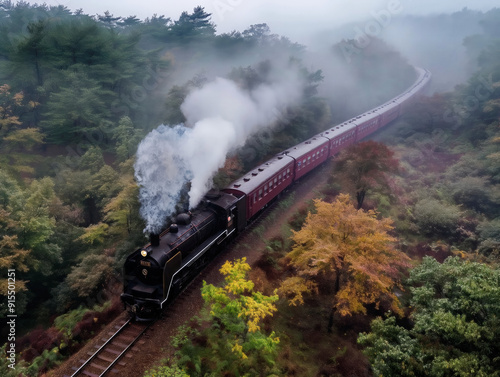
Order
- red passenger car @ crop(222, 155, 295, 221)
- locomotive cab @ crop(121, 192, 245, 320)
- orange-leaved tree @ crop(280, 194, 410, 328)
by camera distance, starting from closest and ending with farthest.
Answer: orange-leaved tree @ crop(280, 194, 410, 328), locomotive cab @ crop(121, 192, 245, 320), red passenger car @ crop(222, 155, 295, 221)

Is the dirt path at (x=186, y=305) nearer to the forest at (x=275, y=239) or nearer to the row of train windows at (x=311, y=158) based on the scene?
the forest at (x=275, y=239)

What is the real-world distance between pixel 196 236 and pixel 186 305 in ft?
9.80

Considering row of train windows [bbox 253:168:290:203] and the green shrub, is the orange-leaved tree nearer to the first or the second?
row of train windows [bbox 253:168:290:203]

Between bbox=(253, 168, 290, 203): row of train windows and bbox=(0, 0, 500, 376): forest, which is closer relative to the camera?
bbox=(0, 0, 500, 376): forest

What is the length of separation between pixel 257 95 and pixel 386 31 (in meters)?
93.1

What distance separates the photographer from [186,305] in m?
14.2

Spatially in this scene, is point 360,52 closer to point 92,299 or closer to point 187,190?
point 187,190

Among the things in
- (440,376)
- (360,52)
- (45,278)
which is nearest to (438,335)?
(440,376)

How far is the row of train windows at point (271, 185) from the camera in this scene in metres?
20.4

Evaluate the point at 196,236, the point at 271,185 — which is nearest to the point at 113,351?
the point at 196,236

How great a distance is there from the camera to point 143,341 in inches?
474

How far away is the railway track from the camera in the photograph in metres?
10.8

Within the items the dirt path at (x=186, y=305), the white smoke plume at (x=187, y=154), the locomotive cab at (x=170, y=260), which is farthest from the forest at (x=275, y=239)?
the white smoke plume at (x=187, y=154)

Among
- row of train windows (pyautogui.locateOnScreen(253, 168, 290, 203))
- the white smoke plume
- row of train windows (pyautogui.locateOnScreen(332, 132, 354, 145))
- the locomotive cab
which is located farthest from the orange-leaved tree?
row of train windows (pyautogui.locateOnScreen(332, 132, 354, 145))
